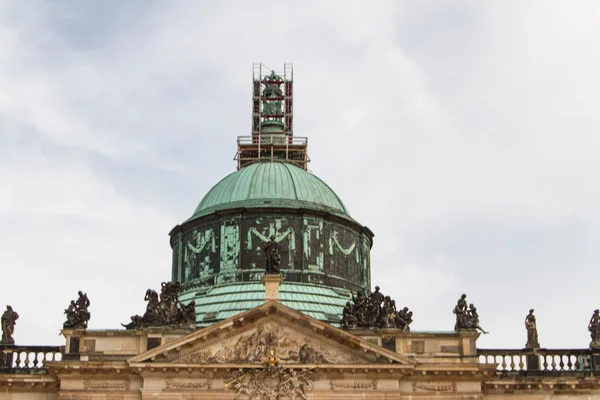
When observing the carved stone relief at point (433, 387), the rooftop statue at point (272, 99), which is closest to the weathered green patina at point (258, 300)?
the carved stone relief at point (433, 387)

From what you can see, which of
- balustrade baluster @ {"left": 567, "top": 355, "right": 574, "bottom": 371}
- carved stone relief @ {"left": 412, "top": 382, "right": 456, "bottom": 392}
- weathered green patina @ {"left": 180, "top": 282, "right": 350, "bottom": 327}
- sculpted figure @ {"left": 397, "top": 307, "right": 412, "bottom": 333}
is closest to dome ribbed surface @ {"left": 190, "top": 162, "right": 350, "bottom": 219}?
weathered green patina @ {"left": 180, "top": 282, "right": 350, "bottom": 327}

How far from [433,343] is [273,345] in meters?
6.49

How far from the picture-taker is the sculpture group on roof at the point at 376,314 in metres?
43.2

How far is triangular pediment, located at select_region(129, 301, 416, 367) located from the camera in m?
41.5

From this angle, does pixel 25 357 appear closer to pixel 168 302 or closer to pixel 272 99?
pixel 168 302

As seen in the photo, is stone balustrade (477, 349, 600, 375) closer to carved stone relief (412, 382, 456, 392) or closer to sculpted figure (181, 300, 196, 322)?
carved stone relief (412, 382, 456, 392)

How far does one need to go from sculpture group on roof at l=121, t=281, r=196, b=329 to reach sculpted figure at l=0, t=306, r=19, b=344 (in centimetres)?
513

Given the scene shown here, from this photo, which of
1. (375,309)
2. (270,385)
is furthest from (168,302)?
(375,309)

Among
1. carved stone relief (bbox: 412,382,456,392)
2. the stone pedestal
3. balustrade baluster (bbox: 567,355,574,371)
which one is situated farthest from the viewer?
balustrade baluster (bbox: 567,355,574,371)

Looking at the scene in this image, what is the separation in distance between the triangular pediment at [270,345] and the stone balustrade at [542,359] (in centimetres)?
449

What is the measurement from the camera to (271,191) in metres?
52.8

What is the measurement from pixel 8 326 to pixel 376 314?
49.4ft

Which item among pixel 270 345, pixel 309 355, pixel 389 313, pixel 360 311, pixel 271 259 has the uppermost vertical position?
pixel 271 259

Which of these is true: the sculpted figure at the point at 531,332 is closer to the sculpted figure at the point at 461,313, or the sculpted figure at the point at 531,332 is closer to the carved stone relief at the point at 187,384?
the sculpted figure at the point at 461,313
